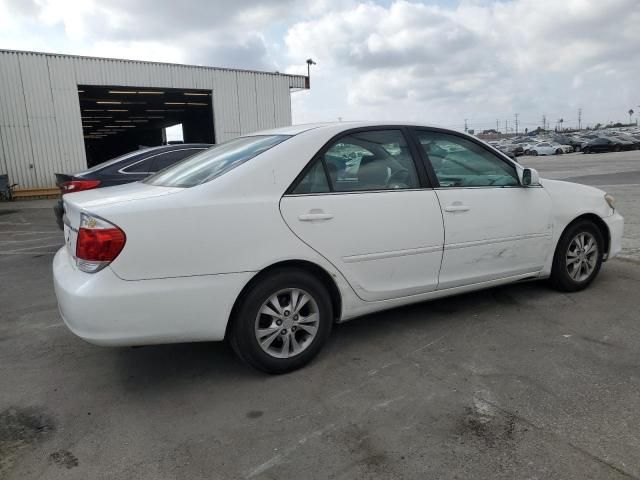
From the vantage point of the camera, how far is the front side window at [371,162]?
3447 mm

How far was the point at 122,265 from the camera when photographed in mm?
2762

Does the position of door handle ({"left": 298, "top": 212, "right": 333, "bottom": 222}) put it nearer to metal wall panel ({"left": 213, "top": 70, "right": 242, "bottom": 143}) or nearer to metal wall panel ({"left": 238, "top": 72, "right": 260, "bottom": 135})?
metal wall panel ({"left": 213, "top": 70, "right": 242, "bottom": 143})

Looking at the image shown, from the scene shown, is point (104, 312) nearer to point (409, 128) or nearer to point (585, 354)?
point (409, 128)

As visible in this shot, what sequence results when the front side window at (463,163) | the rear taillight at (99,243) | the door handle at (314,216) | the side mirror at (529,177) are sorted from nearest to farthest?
the rear taillight at (99,243) < the door handle at (314,216) < the front side window at (463,163) < the side mirror at (529,177)

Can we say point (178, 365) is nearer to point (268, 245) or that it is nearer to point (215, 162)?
point (268, 245)

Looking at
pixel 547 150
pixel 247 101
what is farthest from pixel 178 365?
pixel 547 150

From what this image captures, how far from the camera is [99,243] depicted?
2766mm

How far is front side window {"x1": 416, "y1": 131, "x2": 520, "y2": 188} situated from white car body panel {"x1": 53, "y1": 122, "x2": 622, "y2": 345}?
11 centimetres

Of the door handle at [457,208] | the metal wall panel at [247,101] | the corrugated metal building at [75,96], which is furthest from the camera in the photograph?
the metal wall panel at [247,101]

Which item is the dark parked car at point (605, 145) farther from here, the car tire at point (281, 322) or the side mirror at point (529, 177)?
the car tire at point (281, 322)

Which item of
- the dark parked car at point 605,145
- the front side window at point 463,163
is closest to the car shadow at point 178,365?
the front side window at point 463,163

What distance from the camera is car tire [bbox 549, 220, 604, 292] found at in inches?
178

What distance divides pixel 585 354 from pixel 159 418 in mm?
2752

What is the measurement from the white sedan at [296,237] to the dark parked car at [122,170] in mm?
3585
